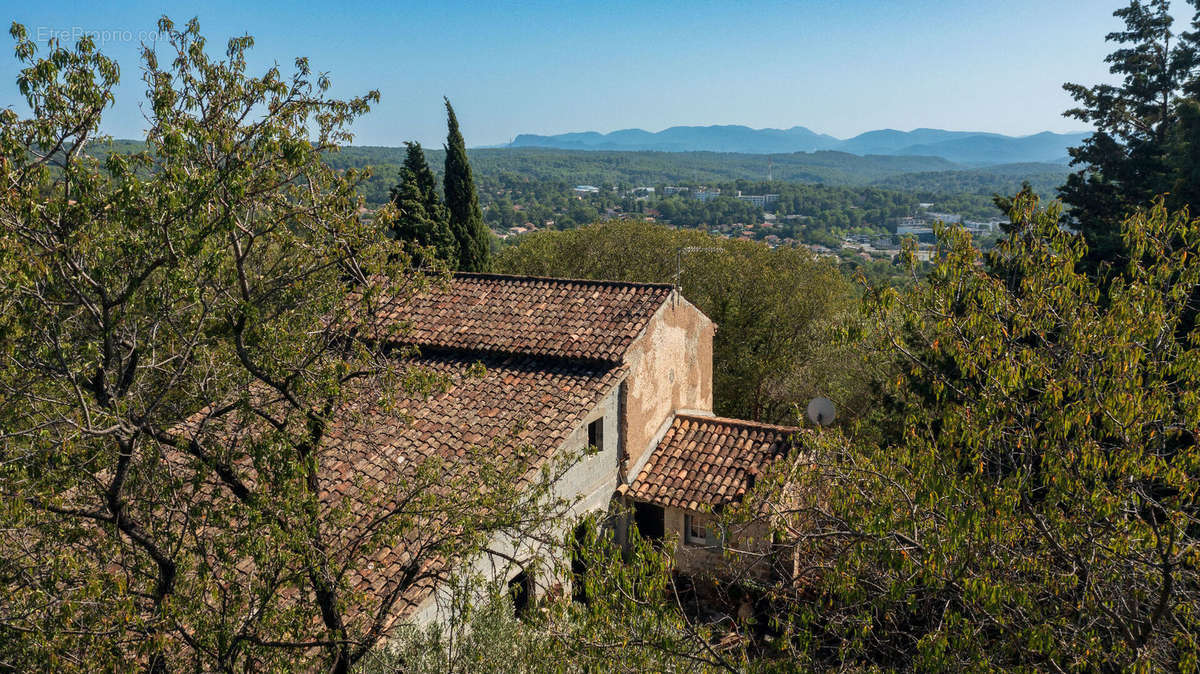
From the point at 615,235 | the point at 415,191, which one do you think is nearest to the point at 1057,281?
the point at 415,191

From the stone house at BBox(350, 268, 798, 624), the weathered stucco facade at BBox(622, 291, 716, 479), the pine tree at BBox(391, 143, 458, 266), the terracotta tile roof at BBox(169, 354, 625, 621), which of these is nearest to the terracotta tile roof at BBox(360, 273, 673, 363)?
the stone house at BBox(350, 268, 798, 624)

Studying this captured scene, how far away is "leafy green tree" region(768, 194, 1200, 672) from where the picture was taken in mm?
6531

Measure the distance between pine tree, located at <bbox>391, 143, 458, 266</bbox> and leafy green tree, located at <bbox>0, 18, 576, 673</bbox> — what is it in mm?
21442

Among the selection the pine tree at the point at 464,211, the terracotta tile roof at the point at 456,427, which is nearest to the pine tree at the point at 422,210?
the pine tree at the point at 464,211

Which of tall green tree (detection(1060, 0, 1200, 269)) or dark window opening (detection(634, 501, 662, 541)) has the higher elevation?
tall green tree (detection(1060, 0, 1200, 269))

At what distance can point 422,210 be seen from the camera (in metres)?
31.3

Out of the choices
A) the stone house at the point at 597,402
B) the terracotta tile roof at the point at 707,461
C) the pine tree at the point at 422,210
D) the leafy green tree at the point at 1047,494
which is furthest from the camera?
the pine tree at the point at 422,210

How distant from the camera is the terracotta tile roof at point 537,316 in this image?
56.7 feet

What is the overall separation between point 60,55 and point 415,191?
2512cm

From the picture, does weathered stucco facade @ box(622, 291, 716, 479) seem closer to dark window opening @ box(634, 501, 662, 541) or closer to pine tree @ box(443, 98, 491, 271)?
dark window opening @ box(634, 501, 662, 541)

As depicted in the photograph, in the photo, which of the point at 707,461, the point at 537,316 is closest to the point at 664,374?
the point at 707,461

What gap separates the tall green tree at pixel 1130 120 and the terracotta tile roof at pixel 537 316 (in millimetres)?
14753

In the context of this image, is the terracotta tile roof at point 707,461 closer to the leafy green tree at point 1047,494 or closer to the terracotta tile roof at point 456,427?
Answer: the terracotta tile roof at point 456,427

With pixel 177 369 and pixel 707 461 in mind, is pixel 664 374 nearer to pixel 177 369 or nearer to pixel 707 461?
pixel 707 461
